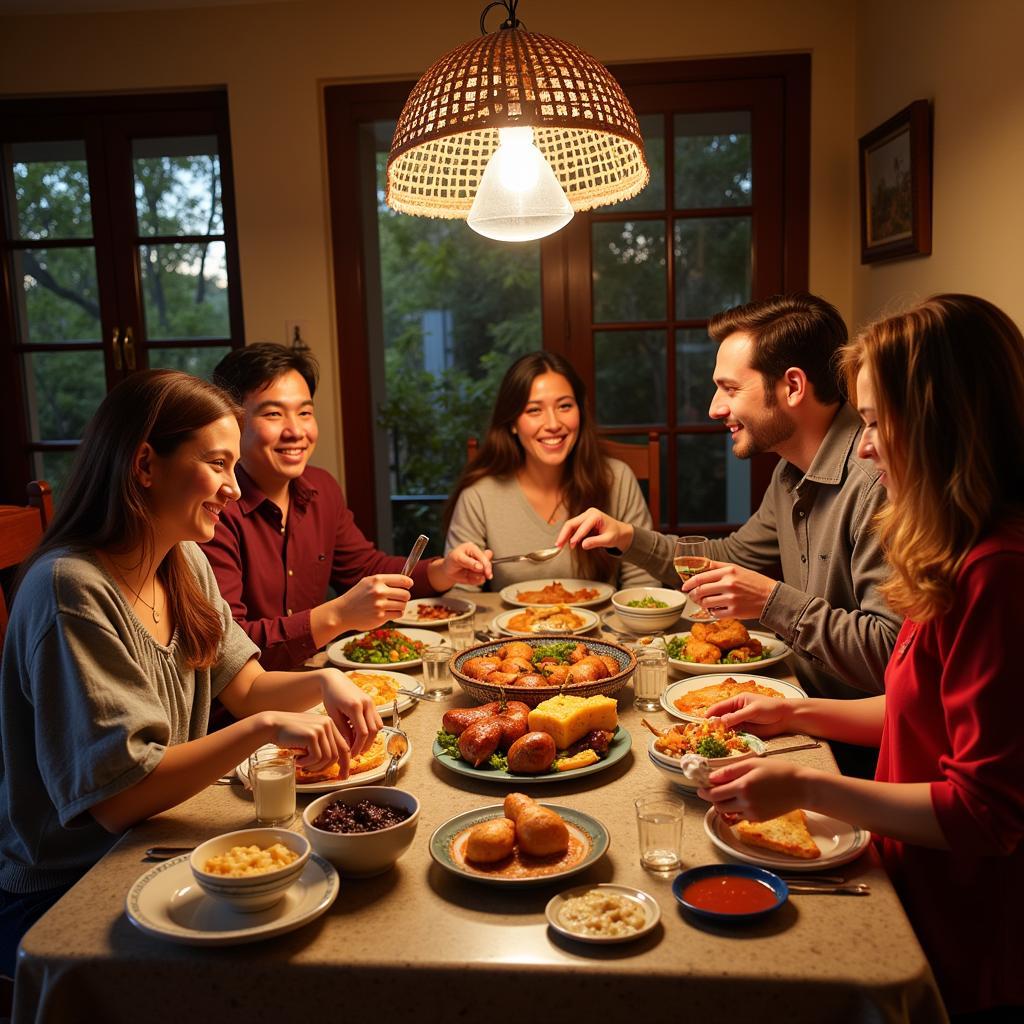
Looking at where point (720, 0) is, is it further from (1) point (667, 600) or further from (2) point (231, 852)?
(2) point (231, 852)

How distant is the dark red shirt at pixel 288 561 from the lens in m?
2.23

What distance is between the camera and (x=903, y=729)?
140cm

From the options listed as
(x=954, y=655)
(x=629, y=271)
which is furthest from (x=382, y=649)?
(x=629, y=271)

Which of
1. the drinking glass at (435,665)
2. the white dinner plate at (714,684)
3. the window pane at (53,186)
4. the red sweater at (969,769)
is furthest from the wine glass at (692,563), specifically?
the window pane at (53,186)

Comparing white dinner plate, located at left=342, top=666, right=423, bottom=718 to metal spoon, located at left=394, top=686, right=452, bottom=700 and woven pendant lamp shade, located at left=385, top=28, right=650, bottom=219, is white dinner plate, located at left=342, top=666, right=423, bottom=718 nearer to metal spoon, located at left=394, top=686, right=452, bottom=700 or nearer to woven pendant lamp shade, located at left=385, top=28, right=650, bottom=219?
metal spoon, located at left=394, top=686, right=452, bottom=700

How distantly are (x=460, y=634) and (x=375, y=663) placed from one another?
20 centimetres

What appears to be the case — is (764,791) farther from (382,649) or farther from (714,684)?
(382,649)

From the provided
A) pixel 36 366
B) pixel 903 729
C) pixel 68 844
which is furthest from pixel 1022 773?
pixel 36 366

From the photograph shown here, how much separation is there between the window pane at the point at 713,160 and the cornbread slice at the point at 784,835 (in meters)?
3.15

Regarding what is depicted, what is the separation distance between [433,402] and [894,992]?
543 centimetres

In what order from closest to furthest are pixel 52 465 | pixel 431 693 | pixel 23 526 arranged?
pixel 431 693 → pixel 23 526 → pixel 52 465

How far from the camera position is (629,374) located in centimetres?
428

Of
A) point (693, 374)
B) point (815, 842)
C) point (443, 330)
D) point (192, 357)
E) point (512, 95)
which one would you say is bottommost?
point (815, 842)

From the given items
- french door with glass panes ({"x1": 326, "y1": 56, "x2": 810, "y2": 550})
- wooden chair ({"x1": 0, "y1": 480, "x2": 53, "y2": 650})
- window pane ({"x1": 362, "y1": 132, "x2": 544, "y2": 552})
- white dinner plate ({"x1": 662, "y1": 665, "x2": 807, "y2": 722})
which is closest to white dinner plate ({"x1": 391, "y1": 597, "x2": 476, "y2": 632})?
white dinner plate ({"x1": 662, "y1": 665, "x2": 807, "y2": 722})
